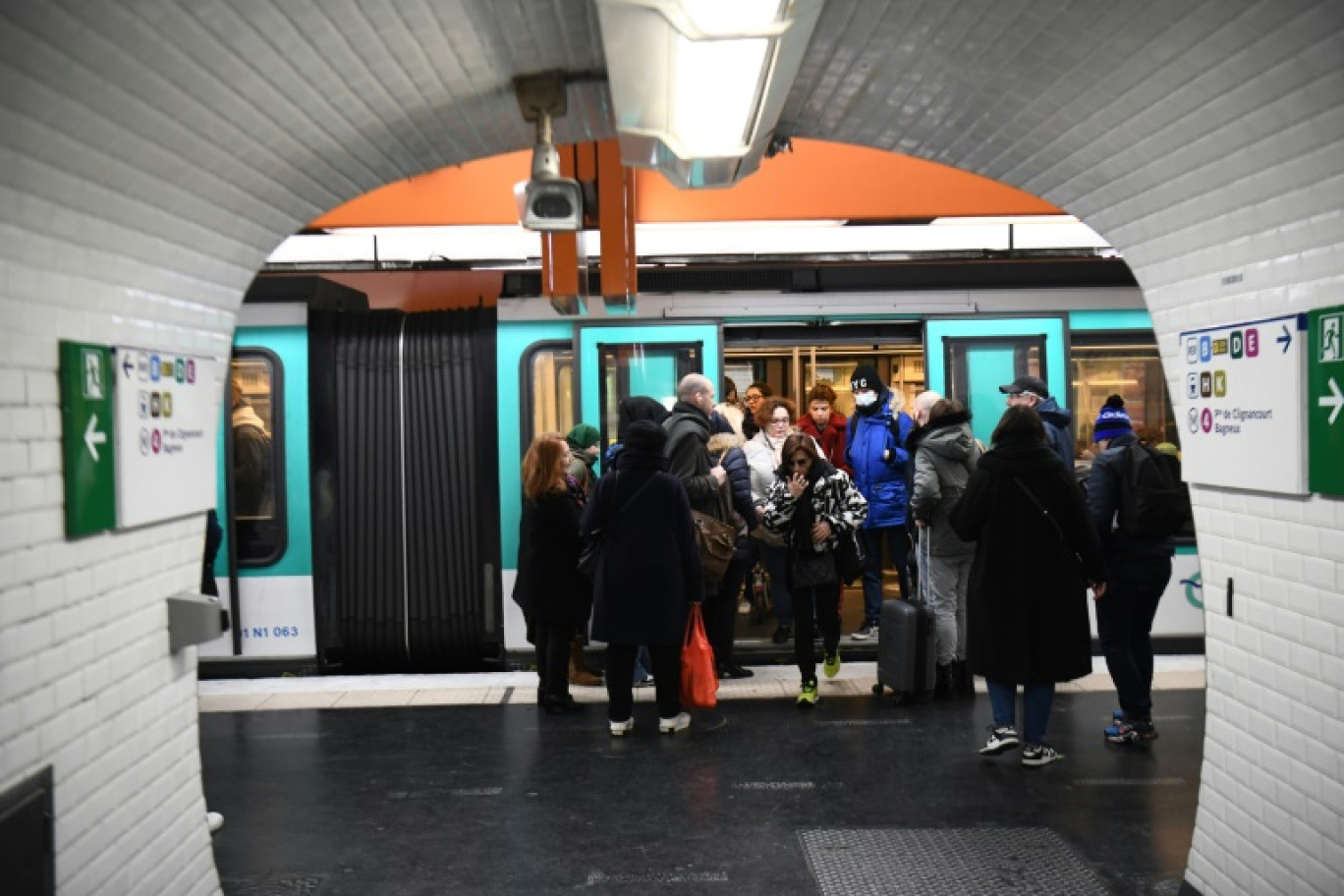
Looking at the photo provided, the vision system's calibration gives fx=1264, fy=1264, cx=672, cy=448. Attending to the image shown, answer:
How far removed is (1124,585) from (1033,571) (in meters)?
0.62

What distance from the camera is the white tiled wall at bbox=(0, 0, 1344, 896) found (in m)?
2.78

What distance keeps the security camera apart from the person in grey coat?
3068 millimetres

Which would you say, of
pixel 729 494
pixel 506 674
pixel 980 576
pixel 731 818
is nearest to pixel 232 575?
pixel 506 674

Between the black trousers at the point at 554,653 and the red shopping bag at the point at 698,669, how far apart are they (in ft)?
2.42

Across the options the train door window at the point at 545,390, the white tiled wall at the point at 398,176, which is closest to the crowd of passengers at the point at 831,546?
the train door window at the point at 545,390

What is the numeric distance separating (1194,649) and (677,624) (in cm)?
384

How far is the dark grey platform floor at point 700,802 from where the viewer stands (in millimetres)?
4461

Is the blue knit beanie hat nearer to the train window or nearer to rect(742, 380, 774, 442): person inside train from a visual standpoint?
the train window

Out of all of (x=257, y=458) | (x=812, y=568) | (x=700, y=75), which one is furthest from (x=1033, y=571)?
(x=257, y=458)

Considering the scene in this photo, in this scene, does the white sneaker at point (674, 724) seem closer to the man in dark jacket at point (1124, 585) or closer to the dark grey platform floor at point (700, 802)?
the dark grey platform floor at point (700, 802)

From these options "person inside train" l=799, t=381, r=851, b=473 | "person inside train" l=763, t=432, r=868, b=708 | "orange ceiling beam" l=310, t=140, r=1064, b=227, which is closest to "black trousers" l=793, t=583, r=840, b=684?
"person inside train" l=763, t=432, r=868, b=708

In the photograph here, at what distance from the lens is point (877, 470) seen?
8.02m

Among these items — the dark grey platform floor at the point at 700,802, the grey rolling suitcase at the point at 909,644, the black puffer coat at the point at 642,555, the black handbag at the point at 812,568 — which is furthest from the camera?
the black handbag at the point at 812,568

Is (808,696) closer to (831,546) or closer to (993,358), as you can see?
(831,546)
